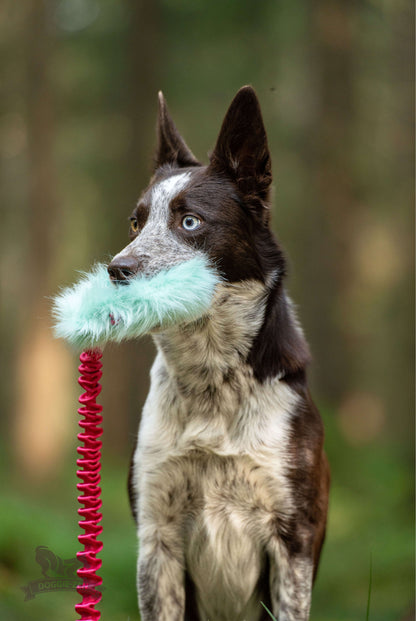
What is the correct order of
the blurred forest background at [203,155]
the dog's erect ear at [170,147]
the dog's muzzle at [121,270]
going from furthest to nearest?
the blurred forest background at [203,155]
the dog's erect ear at [170,147]
the dog's muzzle at [121,270]

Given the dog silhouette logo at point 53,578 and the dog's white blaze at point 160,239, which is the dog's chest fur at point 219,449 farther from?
the dog silhouette logo at point 53,578

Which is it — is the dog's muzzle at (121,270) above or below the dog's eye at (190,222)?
below

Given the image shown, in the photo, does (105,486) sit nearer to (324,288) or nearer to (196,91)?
(324,288)

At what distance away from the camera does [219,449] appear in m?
2.88

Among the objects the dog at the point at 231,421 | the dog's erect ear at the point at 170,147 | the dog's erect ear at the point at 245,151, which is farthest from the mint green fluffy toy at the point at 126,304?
the dog's erect ear at the point at 170,147

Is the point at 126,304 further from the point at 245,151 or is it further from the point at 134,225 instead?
the point at 245,151

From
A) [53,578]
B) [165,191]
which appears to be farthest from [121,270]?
[53,578]

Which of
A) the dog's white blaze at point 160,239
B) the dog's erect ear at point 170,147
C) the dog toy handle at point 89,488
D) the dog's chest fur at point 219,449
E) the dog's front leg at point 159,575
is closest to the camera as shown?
the dog toy handle at point 89,488

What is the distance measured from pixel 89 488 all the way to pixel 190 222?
1.15 meters

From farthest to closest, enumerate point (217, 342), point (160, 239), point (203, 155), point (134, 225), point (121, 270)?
point (203, 155)
point (134, 225)
point (217, 342)
point (160, 239)
point (121, 270)

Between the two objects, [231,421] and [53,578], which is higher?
[231,421]

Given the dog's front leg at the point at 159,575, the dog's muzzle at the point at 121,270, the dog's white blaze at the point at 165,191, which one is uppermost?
the dog's white blaze at the point at 165,191

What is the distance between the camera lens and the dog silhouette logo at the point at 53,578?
2348mm

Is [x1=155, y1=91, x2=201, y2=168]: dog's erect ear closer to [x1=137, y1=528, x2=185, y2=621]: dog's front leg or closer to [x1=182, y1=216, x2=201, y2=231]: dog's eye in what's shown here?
[x1=182, y1=216, x2=201, y2=231]: dog's eye
